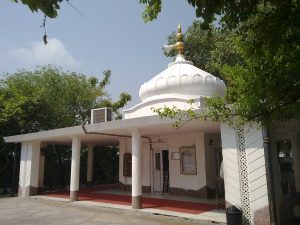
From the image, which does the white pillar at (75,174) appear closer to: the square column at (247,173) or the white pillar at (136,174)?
the white pillar at (136,174)

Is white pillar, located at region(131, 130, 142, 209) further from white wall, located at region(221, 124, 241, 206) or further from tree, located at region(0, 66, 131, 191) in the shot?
tree, located at region(0, 66, 131, 191)

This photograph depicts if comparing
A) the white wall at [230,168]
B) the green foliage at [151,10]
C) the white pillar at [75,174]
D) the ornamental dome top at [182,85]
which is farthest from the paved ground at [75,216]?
the green foliage at [151,10]

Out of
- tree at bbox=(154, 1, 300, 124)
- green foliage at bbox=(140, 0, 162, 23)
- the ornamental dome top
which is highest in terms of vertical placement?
the ornamental dome top

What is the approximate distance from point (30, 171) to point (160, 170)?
23.1ft

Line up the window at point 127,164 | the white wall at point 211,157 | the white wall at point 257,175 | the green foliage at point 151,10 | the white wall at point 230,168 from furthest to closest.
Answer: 1. the window at point 127,164
2. the white wall at point 211,157
3. the white wall at point 230,168
4. the white wall at point 257,175
5. the green foliage at point 151,10

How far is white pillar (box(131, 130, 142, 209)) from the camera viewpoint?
10875 mm

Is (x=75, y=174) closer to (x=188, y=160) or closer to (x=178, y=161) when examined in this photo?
(x=178, y=161)

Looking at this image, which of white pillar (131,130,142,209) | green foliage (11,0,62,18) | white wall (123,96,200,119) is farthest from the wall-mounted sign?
green foliage (11,0,62,18)

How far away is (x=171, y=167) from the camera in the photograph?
46.4ft

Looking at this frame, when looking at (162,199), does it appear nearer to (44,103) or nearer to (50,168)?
(50,168)

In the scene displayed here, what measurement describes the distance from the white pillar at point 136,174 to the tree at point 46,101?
1041 centimetres

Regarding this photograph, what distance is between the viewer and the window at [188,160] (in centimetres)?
1330

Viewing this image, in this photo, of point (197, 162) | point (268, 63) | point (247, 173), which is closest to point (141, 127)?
point (197, 162)

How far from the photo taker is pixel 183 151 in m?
13.7
